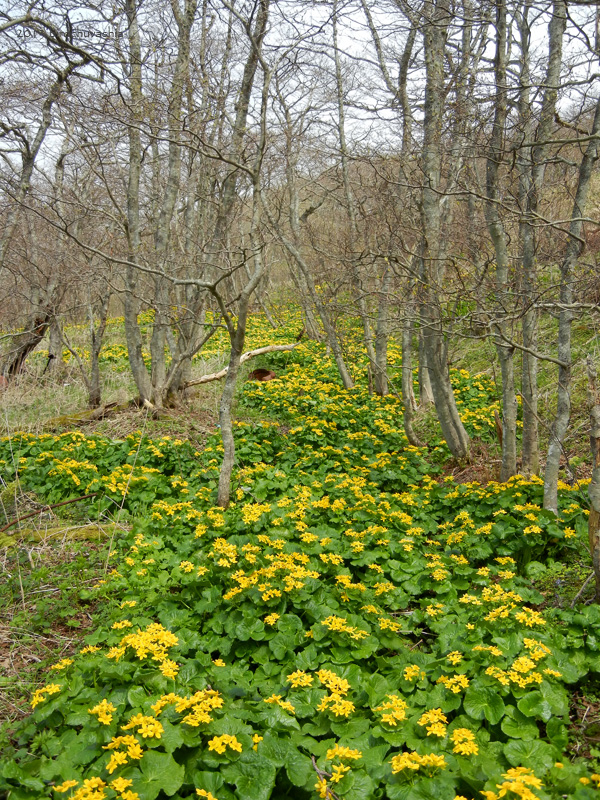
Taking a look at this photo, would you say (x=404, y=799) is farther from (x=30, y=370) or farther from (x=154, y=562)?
(x=30, y=370)

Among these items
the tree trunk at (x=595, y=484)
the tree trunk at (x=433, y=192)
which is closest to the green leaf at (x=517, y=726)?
the tree trunk at (x=595, y=484)

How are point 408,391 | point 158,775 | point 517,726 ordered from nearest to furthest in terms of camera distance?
point 158,775
point 517,726
point 408,391

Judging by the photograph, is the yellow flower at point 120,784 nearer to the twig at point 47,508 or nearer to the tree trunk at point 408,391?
the twig at point 47,508

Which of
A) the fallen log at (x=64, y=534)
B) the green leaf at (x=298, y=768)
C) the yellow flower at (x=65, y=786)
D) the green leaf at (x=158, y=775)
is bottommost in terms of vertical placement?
the green leaf at (x=298, y=768)

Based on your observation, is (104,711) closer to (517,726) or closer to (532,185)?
(517,726)

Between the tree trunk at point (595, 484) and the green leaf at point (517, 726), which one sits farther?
the tree trunk at point (595, 484)

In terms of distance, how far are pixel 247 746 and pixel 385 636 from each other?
1199 millimetres

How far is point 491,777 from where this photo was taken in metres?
2.14

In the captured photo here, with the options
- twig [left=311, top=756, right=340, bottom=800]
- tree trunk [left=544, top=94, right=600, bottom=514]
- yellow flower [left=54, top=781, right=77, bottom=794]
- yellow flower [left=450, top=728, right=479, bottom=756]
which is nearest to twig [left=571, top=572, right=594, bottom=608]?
tree trunk [left=544, top=94, right=600, bottom=514]

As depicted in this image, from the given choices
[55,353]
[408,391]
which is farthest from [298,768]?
[55,353]

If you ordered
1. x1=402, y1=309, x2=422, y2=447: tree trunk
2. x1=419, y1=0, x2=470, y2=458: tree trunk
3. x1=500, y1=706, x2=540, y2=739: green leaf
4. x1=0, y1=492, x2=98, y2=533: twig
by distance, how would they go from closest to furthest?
x1=500, y1=706, x2=540, y2=739: green leaf, x1=0, y1=492, x2=98, y2=533: twig, x1=419, y1=0, x2=470, y2=458: tree trunk, x1=402, y1=309, x2=422, y2=447: tree trunk

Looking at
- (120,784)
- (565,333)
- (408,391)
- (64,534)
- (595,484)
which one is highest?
(565,333)

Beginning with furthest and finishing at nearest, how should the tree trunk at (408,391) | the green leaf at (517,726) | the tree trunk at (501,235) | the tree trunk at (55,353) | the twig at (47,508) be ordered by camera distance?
the tree trunk at (55,353)
the tree trunk at (408,391)
the tree trunk at (501,235)
the twig at (47,508)
the green leaf at (517,726)

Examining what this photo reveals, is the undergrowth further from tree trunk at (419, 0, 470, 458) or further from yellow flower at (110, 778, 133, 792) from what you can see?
tree trunk at (419, 0, 470, 458)
